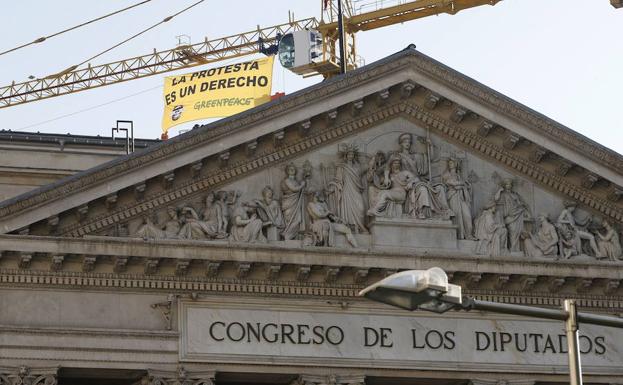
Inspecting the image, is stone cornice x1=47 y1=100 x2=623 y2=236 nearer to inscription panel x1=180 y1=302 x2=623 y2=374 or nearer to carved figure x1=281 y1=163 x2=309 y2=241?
carved figure x1=281 y1=163 x2=309 y2=241

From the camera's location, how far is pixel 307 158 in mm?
43938

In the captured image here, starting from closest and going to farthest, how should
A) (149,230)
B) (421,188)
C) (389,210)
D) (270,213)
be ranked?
(149,230) → (270,213) → (389,210) → (421,188)

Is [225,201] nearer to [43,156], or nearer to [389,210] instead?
[389,210]

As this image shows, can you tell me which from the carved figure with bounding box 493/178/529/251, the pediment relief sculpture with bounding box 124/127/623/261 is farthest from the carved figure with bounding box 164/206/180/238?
the carved figure with bounding box 493/178/529/251

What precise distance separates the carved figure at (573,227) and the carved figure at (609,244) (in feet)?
0.52

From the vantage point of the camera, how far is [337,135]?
145 ft

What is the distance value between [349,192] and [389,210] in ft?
3.59

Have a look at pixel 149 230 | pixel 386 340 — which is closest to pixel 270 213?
pixel 149 230

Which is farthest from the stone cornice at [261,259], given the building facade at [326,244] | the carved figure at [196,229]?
the carved figure at [196,229]

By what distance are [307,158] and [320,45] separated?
36837 mm

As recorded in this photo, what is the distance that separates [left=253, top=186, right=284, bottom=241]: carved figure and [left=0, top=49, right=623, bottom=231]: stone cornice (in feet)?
5.80

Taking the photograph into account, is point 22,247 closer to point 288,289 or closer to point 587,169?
point 288,289

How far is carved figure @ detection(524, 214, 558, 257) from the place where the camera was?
44.8 meters

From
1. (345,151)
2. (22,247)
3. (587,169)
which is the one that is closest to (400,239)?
(345,151)
